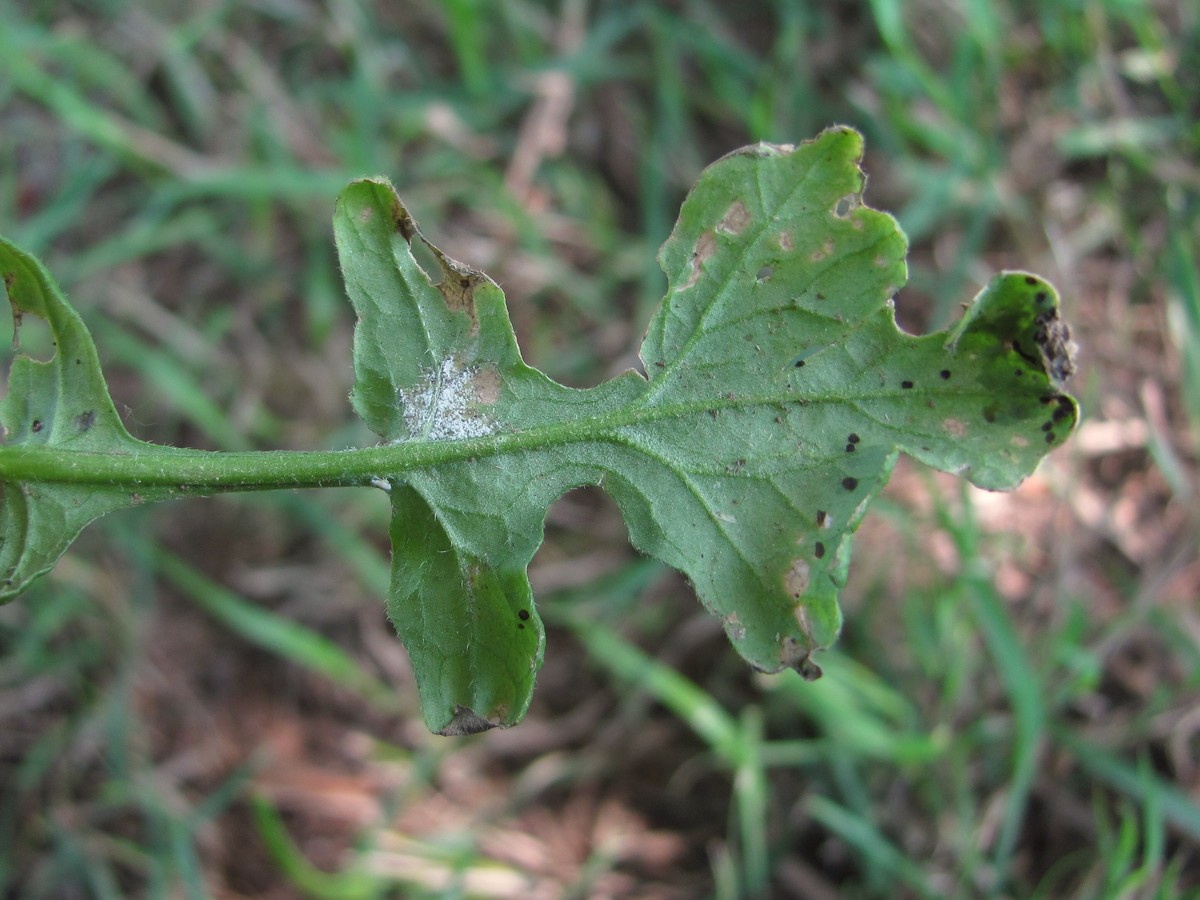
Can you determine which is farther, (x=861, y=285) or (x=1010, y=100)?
(x=1010, y=100)

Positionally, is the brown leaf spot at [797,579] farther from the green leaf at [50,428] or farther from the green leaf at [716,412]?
the green leaf at [50,428]

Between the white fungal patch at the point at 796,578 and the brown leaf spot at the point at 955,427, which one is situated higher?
the brown leaf spot at the point at 955,427

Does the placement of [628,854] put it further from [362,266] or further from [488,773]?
[362,266]

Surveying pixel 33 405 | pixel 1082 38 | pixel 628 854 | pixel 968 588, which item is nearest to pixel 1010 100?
pixel 1082 38

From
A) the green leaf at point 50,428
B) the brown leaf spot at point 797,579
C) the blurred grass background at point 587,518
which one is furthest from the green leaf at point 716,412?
the blurred grass background at point 587,518

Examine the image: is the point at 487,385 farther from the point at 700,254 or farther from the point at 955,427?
the point at 955,427

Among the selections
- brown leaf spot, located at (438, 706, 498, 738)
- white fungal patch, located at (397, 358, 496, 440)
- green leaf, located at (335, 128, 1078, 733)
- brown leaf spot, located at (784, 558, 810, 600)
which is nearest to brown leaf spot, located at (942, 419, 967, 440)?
green leaf, located at (335, 128, 1078, 733)

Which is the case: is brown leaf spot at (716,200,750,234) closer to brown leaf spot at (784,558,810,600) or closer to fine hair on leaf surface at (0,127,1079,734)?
fine hair on leaf surface at (0,127,1079,734)

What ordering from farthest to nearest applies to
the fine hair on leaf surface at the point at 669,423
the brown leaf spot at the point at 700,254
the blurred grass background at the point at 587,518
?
the blurred grass background at the point at 587,518, the brown leaf spot at the point at 700,254, the fine hair on leaf surface at the point at 669,423
